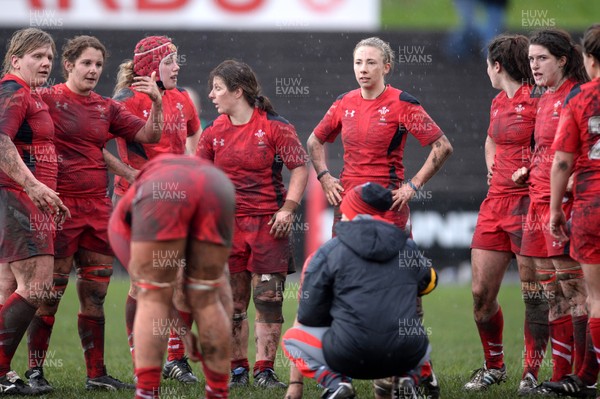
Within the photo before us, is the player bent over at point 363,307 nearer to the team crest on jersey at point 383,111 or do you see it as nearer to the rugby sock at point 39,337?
the team crest on jersey at point 383,111

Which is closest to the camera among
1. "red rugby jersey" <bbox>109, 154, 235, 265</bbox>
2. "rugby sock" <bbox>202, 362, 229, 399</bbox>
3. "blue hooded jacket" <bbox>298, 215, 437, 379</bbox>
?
"red rugby jersey" <bbox>109, 154, 235, 265</bbox>

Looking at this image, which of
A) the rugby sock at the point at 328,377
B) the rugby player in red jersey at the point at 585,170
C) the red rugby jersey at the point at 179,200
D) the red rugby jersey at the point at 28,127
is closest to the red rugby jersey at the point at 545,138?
the rugby player in red jersey at the point at 585,170

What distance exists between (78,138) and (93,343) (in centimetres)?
151

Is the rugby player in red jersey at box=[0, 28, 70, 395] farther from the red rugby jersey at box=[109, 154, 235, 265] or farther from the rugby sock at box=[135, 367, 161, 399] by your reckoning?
the rugby sock at box=[135, 367, 161, 399]

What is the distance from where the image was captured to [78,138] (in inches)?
279

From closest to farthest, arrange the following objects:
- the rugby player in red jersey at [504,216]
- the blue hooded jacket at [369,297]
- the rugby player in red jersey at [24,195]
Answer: the blue hooded jacket at [369,297] < the rugby player in red jersey at [24,195] < the rugby player in red jersey at [504,216]

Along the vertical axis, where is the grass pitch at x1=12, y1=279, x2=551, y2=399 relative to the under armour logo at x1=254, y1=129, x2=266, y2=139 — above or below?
below

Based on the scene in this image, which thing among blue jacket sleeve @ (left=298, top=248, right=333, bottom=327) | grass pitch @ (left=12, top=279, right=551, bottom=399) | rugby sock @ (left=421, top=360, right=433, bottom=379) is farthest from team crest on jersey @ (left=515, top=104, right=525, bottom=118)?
blue jacket sleeve @ (left=298, top=248, right=333, bottom=327)

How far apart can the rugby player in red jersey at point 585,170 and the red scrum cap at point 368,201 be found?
1.10 m

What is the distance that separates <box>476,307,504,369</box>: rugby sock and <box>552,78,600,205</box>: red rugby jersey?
163 centimetres

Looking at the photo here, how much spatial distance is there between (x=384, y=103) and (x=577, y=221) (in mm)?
1994

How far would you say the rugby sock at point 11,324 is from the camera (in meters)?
6.45

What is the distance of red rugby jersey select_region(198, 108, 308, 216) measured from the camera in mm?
7273

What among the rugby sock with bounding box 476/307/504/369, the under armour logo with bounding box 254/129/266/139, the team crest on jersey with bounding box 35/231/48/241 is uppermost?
the under armour logo with bounding box 254/129/266/139
